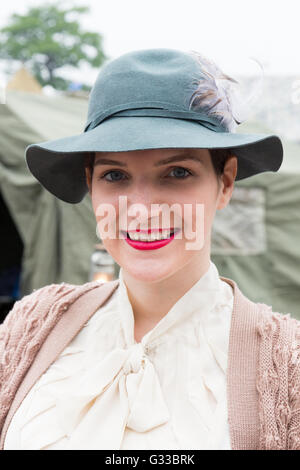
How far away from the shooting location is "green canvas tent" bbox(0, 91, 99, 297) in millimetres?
3359

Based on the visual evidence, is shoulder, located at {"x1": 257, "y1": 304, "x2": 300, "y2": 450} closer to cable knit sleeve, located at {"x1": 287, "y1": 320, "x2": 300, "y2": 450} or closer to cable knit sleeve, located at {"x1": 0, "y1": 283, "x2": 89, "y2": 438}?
cable knit sleeve, located at {"x1": 287, "y1": 320, "x2": 300, "y2": 450}

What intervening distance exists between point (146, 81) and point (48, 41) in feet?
80.3

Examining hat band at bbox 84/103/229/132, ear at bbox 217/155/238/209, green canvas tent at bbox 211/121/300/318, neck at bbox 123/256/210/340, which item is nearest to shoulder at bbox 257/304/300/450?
neck at bbox 123/256/210/340

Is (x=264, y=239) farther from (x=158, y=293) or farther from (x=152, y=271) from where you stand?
(x=152, y=271)

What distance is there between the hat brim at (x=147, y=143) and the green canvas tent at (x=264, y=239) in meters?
2.51

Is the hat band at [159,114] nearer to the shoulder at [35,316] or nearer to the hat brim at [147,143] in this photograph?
the hat brim at [147,143]

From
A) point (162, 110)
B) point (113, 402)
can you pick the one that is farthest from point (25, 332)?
point (162, 110)

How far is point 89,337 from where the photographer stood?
121 centimetres

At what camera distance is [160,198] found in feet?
3.36

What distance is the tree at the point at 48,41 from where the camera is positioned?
76.8 feet

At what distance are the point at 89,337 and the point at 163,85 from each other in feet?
1.97
